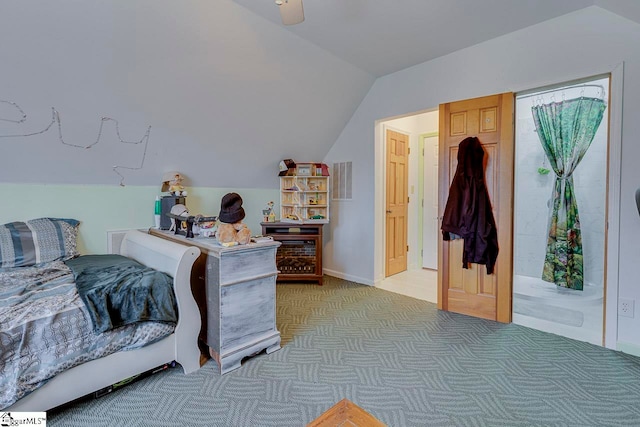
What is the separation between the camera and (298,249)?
3936 millimetres

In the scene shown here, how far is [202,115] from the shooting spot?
285 centimetres

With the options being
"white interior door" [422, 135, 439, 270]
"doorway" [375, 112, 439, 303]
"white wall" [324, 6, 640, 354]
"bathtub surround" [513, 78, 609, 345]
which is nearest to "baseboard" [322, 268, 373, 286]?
"white wall" [324, 6, 640, 354]

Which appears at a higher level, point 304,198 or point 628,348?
point 304,198

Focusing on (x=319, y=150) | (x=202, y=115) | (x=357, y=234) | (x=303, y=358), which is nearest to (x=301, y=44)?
(x=202, y=115)

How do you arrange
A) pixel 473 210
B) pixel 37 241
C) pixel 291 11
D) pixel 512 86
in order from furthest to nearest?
pixel 473 210 → pixel 512 86 → pixel 37 241 → pixel 291 11

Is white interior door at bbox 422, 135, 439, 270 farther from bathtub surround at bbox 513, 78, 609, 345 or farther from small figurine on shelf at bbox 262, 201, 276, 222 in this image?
small figurine on shelf at bbox 262, 201, 276, 222

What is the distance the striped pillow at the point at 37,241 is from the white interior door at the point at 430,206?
429 centimetres

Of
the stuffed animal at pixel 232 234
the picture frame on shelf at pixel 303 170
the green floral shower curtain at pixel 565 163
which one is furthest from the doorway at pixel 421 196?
the stuffed animal at pixel 232 234

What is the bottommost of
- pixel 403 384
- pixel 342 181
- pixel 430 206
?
pixel 403 384

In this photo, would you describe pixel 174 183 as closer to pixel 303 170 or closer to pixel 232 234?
pixel 232 234

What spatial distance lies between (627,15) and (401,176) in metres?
2.64

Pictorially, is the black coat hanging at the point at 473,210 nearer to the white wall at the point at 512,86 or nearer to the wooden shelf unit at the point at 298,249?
the white wall at the point at 512,86

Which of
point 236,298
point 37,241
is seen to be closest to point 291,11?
point 236,298

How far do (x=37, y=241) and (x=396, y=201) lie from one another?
381cm
